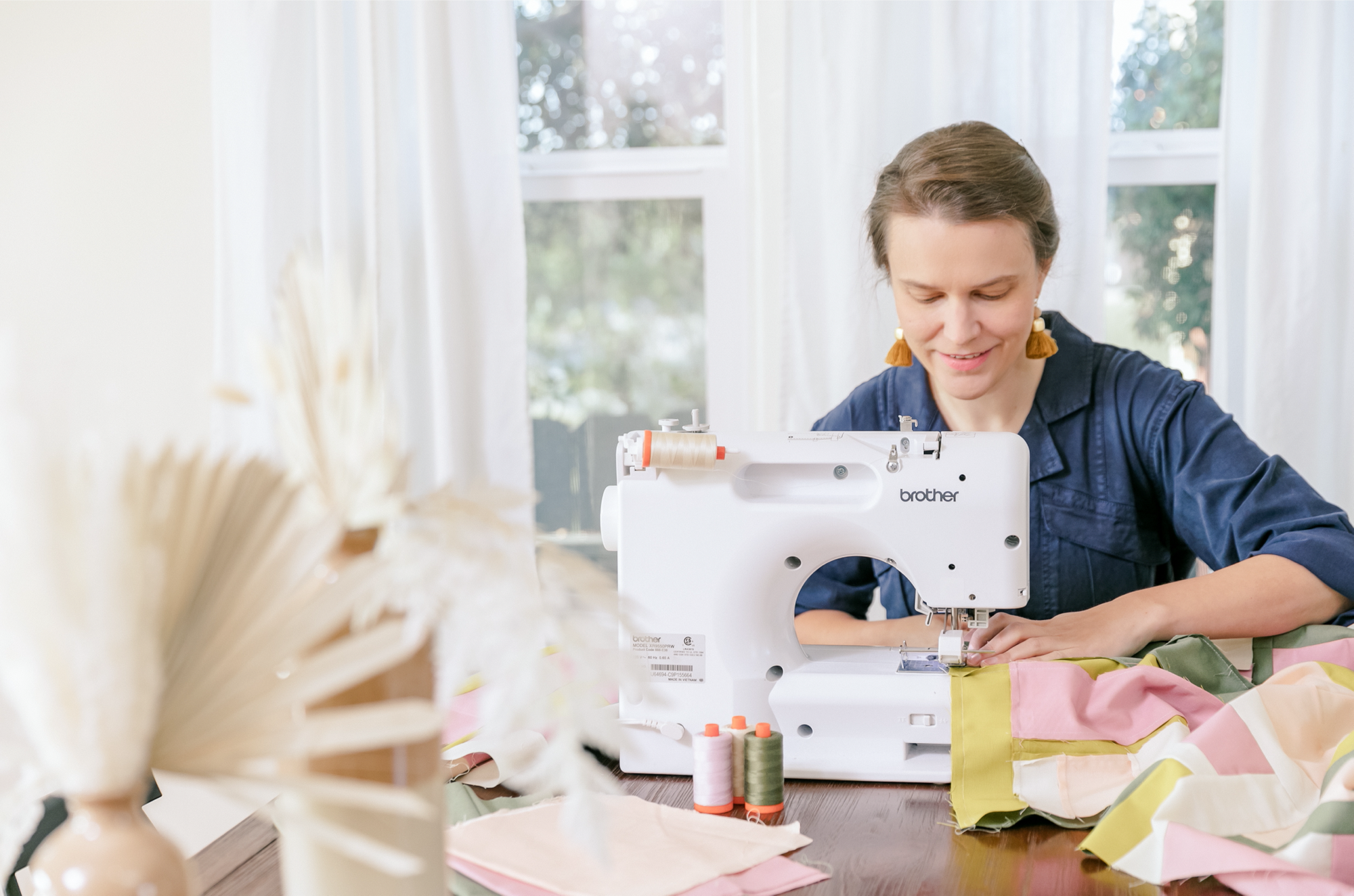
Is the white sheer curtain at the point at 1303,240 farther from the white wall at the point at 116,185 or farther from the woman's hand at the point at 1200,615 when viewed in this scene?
the white wall at the point at 116,185

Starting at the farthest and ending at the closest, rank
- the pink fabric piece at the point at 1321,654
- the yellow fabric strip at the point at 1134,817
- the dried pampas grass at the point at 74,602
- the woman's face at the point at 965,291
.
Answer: the woman's face at the point at 965,291 → the pink fabric piece at the point at 1321,654 → the yellow fabric strip at the point at 1134,817 → the dried pampas grass at the point at 74,602

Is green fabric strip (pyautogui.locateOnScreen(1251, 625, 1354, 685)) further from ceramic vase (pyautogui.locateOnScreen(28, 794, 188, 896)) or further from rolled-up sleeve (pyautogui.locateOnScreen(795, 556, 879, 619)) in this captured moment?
ceramic vase (pyautogui.locateOnScreen(28, 794, 188, 896))

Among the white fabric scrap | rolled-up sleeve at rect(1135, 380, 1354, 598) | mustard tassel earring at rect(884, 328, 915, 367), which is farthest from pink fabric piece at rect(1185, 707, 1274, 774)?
mustard tassel earring at rect(884, 328, 915, 367)

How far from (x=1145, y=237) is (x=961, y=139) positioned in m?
1.00

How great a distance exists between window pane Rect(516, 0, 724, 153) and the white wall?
30.0 inches

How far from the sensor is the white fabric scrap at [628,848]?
3.04 ft

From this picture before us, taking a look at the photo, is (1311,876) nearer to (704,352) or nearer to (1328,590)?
(1328,590)

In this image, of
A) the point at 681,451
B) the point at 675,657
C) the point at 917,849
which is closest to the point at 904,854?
the point at 917,849

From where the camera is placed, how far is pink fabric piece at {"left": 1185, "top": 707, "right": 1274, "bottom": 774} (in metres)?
1.02

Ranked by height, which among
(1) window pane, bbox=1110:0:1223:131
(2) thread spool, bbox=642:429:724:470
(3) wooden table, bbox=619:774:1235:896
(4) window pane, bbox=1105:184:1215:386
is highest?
(1) window pane, bbox=1110:0:1223:131

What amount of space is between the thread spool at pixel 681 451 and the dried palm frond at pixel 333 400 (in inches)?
29.9

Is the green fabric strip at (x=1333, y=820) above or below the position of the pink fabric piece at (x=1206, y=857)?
above

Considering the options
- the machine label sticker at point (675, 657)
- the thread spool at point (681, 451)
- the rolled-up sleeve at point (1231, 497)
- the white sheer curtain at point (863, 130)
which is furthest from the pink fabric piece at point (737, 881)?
the white sheer curtain at point (863, 130)

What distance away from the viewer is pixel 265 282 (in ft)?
8.27
